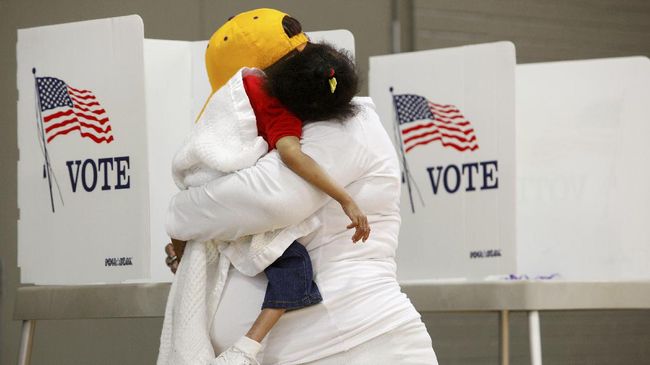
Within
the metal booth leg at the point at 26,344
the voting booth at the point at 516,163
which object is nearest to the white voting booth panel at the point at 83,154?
the metal booth leg at the point at 26,344

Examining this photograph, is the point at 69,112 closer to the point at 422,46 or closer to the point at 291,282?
the point at 291,282

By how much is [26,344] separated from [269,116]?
106 centimetres

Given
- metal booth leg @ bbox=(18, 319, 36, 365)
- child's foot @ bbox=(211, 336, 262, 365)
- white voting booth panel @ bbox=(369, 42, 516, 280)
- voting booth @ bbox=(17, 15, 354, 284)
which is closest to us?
child's foot @ bbox=(211, 336, 262, 365)

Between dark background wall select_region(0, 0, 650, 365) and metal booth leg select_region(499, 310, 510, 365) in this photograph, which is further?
dark background wall select_region(0, 0, 650, 365)

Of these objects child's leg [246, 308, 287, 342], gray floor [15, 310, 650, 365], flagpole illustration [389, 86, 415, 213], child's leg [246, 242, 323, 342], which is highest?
flagpole illustration [389, 86, 415, 213]

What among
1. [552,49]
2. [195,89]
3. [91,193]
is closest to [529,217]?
[195,89]

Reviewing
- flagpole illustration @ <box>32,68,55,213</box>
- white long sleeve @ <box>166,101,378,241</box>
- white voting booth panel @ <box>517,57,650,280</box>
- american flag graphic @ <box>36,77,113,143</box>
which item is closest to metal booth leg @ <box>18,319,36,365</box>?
flagpole illustration @ <box>32,68,55,213</box>

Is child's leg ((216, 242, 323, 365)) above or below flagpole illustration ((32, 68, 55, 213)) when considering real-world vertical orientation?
below

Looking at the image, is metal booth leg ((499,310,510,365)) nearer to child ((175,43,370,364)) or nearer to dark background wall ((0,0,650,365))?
child ((175,43,370,364))

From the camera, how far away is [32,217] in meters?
2.06

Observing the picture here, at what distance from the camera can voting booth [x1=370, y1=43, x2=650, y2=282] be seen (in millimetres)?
2254

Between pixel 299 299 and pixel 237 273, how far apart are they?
0.34ft

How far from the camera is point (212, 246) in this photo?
4.35 ft

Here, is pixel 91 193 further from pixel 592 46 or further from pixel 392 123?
pixel 592 46
